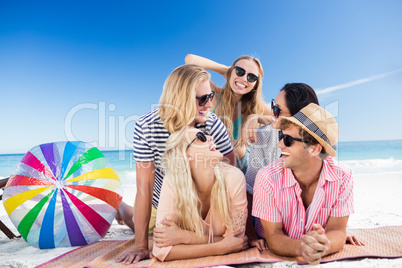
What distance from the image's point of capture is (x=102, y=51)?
32.5m

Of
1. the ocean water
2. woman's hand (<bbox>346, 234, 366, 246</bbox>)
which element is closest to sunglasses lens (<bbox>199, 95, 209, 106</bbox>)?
woman's hand (<bbox>346, 234, 366, 246</bbox>)

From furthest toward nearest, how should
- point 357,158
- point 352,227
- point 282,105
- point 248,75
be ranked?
point 357,158 < point 248,75 < point 352,227 < point 282,105

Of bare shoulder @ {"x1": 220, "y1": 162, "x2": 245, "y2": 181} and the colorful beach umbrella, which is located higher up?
bare shoulder @ {"x1": 220, "y1": 162, "x2": 245, "y2": 181}

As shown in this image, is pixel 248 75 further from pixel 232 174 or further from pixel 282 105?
pixel 232 174

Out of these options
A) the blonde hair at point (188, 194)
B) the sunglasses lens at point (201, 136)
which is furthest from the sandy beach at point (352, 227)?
the sunglasses lens at point (201, 136)

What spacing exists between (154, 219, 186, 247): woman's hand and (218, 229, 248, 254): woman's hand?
371 mm

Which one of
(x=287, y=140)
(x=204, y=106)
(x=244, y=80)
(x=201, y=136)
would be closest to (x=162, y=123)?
(x=204, y=106)

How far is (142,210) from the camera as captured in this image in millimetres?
3193

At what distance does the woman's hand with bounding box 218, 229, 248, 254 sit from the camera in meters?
2.91

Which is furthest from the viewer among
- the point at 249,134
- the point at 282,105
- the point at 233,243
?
the point at 249,134

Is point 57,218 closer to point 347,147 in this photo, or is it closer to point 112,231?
point 112,231

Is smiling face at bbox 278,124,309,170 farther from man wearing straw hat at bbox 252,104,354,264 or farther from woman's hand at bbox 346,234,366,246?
woman's hand at bbox 346,234,366,246

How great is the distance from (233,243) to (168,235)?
595 millimetres

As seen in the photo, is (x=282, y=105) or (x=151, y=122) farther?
(x=282, y=105)
